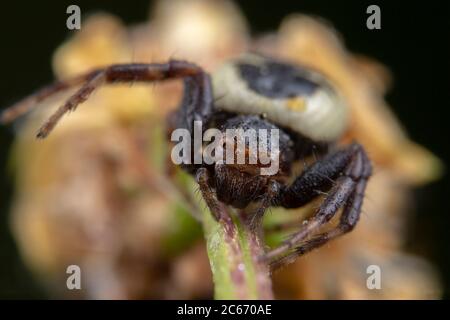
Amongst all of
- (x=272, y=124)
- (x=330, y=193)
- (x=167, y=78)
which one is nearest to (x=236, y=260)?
(x=330, y=193)

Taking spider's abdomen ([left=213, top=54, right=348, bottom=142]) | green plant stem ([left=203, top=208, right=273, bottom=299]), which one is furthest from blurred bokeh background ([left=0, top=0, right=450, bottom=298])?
green plant stem ([left=203, top=208, right=273, bottom=299])

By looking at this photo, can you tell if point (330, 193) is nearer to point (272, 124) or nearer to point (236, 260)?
point (272, 124)

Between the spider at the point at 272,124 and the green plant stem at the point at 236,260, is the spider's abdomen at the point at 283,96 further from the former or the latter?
the green plant stem at the point at 236,260

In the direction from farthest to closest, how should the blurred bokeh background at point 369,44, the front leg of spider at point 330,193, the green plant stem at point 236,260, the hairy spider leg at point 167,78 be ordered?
the blurred bokeh background at point 369,44
the hairy spider leg at point 167,78
the front leg of spider at point 330,193
the green plant stem at point 236,260

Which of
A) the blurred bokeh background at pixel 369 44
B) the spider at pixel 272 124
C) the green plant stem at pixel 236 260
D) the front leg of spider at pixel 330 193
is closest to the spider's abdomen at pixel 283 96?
the spider at pixel 272 124

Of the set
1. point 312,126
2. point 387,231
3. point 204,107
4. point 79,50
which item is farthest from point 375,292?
point 79,50

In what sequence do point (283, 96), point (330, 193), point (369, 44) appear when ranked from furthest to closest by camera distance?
point (369, 44) → point (283, 96) → point (330, 193)

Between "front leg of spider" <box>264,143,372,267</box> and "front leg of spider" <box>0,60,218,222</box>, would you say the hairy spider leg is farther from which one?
"front leg of spider" <box>264,143,372,267</box>
